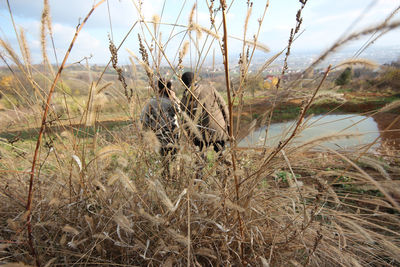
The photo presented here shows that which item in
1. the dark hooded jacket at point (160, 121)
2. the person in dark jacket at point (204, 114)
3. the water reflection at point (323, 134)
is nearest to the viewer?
the water reflection at point (323, 134)

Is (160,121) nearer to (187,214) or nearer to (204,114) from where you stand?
(204,114)

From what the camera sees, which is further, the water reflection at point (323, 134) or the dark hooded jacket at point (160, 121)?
the dark hooded jacket at point (160, 121)

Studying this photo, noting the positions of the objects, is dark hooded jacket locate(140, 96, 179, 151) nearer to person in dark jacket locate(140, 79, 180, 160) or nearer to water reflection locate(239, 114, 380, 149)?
person in dark jacket locate(140, 79, 180, 160)

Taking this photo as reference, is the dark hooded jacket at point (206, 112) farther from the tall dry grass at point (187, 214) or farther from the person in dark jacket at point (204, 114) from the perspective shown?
the tall dry grass at point (187, 214)

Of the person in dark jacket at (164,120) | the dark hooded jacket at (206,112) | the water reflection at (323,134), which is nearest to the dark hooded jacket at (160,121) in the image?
the person in dark jacket at (164,120)

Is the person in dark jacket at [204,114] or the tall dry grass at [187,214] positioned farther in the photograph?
the person in dark jacket at [204,114]

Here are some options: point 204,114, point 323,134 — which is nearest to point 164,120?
point 204,114

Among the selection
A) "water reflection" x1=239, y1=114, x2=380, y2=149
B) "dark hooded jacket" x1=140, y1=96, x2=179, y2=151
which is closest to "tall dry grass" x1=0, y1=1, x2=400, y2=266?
"water reflection" x1=239, y1=114, x2=380, y2=149

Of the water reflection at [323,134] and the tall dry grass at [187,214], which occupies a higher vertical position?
the water reflection at [323,134]

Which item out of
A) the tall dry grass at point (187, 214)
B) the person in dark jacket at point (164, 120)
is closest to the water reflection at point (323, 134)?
the tall dry grass at point (187, 214)

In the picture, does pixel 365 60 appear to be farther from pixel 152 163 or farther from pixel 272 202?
pixel 152 163

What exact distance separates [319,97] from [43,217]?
1404 millimetres

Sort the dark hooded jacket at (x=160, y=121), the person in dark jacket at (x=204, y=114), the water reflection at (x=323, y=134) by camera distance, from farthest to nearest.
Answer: the dark hooded jacket at (x=160, y=121) < the person in dark jacket at (x=204, y=114) < the water reflection at (x=323, y=134)

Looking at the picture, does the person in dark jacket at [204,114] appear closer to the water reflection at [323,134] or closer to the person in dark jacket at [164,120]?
the person in dark jacket at [164,120]
